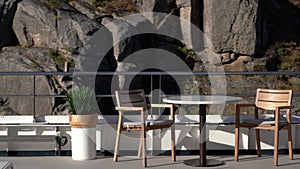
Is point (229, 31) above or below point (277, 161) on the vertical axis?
above

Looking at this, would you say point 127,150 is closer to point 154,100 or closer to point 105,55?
point 154,100

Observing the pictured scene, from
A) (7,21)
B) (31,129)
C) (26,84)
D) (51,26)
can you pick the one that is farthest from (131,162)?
(7,21)

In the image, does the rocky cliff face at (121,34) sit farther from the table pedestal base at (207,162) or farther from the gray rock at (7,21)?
the table pedestal base at (207,162)

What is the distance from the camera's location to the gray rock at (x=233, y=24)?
621 inches

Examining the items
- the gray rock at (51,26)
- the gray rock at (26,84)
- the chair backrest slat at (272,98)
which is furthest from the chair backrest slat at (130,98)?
the gray rock at (51,26)

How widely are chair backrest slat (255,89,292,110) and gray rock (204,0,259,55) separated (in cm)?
1018

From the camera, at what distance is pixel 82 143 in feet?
18.7

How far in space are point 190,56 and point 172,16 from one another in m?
1.23

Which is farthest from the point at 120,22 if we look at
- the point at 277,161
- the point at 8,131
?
the point at 277,161

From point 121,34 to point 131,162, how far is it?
8.61 metres

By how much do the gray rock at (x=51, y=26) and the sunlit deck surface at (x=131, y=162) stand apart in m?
8.25

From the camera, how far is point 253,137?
614 centimetres

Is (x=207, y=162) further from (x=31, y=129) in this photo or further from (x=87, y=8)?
(x=87, y=8)

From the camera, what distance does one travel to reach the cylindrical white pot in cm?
570
